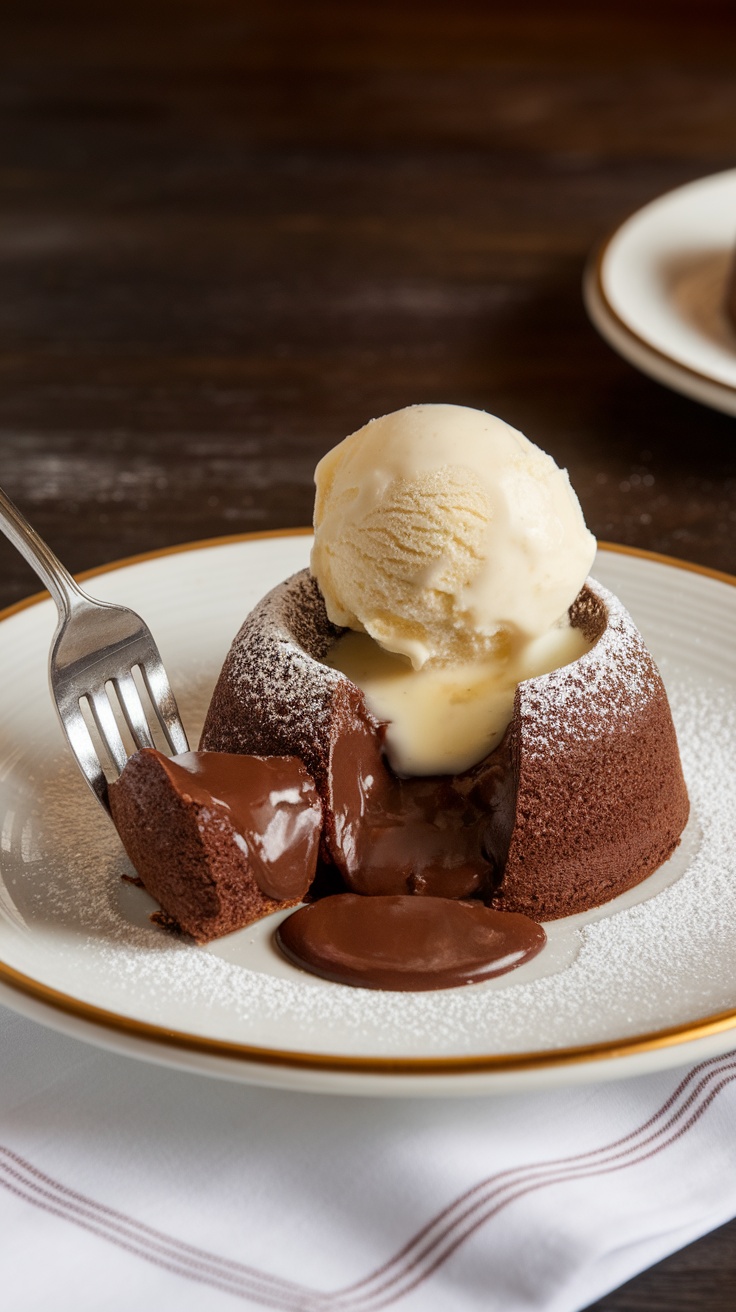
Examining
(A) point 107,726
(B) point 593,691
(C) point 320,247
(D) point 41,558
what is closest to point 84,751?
(A) point 107,726

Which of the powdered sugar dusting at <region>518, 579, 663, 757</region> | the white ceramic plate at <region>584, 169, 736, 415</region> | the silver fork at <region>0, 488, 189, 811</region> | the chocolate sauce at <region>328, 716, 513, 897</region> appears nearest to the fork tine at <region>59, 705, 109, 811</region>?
the silver fork at <region>0, 488, 189, 811</region>

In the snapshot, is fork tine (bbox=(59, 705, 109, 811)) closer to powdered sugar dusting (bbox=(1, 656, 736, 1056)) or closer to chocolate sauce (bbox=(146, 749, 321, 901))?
powdered sugar dusting (bbox=(1, 656, 736, 1056))

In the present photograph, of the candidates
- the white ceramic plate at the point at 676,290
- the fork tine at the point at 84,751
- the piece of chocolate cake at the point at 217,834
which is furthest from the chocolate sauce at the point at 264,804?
the white ceramic plate at the point at 676,290

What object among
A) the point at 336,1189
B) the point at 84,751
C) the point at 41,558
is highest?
the point at 41,558

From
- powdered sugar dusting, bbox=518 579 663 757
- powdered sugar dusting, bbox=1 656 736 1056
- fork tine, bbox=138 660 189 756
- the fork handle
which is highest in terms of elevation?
the fork handle

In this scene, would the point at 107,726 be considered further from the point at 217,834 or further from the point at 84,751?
the point at 217,834

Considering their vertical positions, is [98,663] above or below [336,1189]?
above

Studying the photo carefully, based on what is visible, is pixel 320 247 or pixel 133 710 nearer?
pixel 133 710

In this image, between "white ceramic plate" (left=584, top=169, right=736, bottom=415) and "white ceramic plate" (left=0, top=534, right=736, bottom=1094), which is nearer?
"white ceramic plate" (left=0, top=534, right=736, bottom=1094)
